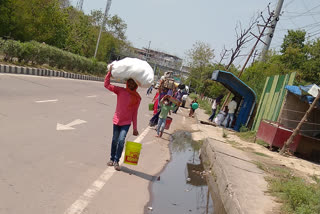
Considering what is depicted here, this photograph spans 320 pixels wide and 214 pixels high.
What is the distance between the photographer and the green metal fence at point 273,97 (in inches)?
616

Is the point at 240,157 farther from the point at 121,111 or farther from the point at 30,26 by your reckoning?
the point at 30,26

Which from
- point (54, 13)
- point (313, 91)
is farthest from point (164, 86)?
point (54, 13)

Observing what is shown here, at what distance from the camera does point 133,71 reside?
6355 mm

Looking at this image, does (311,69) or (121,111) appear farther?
(311,69)

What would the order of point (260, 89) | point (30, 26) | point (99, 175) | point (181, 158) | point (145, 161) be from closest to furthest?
point (99, 175), point (145, 161), point (181, 158), point (260, 89), point (30, 26)

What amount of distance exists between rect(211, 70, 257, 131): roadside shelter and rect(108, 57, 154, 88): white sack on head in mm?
13632

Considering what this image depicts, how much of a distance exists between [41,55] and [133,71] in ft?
80.6

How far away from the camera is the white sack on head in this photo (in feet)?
20.9

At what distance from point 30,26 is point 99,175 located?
28.5 metres

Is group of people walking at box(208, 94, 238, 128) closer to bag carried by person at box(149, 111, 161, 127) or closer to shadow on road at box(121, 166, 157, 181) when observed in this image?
bag carried by person at box(149, 111, 161, 127)

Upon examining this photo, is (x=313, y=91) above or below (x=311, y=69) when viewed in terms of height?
below

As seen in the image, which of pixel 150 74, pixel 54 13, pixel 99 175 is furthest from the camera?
pixel 54 13

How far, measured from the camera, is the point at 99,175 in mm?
6066

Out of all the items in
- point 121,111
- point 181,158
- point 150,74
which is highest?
point 150,74
